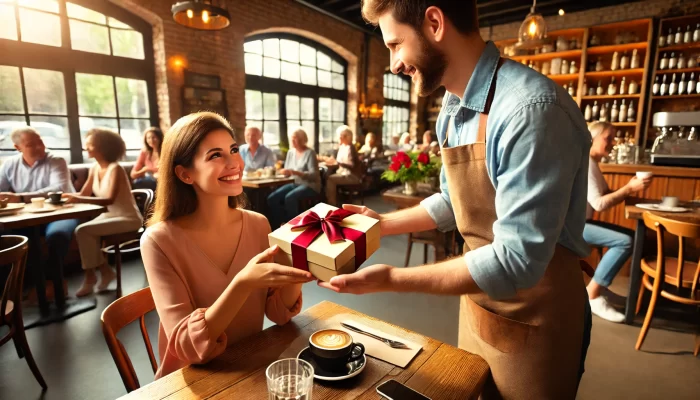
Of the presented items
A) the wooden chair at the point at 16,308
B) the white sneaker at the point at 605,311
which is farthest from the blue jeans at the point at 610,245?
the wooden chair at the point at 16,308

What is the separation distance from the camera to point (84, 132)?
204 inches

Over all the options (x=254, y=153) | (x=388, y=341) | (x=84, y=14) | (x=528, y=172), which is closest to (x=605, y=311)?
(x=388, y=341)

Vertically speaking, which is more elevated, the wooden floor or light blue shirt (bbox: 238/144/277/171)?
light blue shirt (bbox: 238/144/277/171)

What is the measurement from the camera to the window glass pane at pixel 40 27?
180 inches

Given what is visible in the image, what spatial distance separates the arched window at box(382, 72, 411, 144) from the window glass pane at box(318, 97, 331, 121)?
2.25 meters

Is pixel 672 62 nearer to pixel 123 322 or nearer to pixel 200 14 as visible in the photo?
pixel 200 14

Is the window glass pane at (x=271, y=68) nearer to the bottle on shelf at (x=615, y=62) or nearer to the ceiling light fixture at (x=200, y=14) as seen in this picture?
the ceiling light fixture at (x=200, y=14)

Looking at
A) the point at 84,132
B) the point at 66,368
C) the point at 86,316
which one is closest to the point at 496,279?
the point at 66,368

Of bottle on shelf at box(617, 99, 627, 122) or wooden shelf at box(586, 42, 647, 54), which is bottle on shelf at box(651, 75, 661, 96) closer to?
bottle on shelf at box(617, 99, 627, 122)

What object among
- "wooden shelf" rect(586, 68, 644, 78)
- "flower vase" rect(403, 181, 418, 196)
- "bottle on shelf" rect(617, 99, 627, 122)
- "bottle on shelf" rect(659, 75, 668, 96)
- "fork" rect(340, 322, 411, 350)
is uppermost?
"wooden shelf" rect(586, 68, 644, 78)

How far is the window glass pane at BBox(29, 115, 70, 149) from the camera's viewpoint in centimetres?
481

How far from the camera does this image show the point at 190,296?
1.19m

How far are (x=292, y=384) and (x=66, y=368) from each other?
2291 millimetres

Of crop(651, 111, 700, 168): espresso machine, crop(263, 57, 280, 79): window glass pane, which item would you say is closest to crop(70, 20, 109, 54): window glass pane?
crop(263, 57, 280, 79): window glass pane
